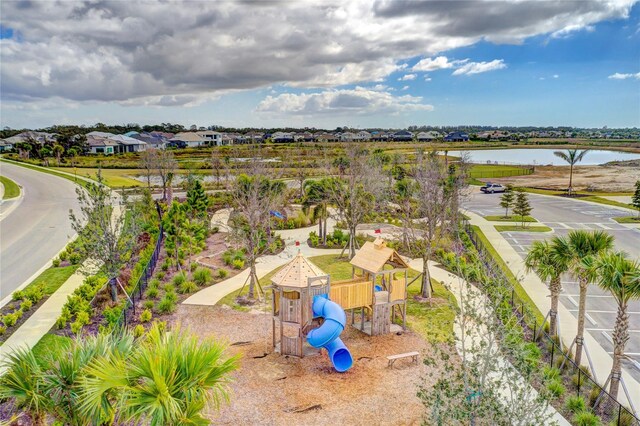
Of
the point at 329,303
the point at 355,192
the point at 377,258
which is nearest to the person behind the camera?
the point at 329,303

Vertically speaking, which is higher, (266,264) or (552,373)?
(552,373)

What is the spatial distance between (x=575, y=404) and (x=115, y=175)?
69.3 metres

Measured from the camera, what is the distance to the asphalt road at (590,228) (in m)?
17.6

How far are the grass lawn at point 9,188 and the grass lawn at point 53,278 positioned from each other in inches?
1198

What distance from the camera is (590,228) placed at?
3625 centimetres

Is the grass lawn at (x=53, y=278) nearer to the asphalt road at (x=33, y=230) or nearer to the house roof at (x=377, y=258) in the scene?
the asphalt road at (x=33, y=230)

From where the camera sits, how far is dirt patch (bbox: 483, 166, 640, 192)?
62.9 meters

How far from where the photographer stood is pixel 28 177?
212ft

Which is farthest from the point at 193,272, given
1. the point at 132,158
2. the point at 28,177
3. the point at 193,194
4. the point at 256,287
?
the point at 132,158

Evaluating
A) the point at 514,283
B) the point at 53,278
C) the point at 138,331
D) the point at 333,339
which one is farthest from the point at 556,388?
the point at 53,278

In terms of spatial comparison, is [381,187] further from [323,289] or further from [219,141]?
[219,141]

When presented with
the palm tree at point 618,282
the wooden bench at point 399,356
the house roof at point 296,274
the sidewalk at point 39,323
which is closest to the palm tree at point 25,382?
the sidewalk at point 39,323

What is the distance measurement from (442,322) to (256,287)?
29.9ft

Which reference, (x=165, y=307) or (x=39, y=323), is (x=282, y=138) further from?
(x=39, y=323)
